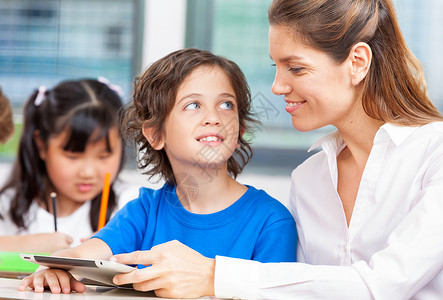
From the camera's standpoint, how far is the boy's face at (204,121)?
1.29 m

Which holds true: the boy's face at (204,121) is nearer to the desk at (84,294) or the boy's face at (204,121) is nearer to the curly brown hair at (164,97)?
the curly brown hair at (164,97)

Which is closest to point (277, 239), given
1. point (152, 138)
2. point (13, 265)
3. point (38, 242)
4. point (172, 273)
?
point (172, 273)

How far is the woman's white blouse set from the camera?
979 millimetres

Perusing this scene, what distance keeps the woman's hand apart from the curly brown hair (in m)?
0.42

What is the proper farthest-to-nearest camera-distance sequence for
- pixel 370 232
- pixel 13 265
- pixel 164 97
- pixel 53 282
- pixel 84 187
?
pixel 84 187 < pixel 164 97 < pixel 13 265 < pixel 370 232 < pixel 53 282

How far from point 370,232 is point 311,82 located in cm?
33

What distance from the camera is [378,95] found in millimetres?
1219

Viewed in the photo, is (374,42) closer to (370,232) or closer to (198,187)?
(370,232)

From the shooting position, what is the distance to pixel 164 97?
53.5 inches

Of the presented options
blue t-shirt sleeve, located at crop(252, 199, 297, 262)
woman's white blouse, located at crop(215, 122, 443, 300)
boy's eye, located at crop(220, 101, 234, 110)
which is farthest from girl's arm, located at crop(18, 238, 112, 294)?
boy's eye, located at crop(220, 101, 234, 110)

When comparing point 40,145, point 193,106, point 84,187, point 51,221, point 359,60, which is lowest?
point 51,221

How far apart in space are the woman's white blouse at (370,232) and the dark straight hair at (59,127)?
956 mm

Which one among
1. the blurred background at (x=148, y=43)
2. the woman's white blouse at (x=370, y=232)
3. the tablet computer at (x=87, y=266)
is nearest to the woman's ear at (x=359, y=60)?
the woman's white blouse at (x=370, y=232)

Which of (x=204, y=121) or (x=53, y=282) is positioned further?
(x=204, y=121)
